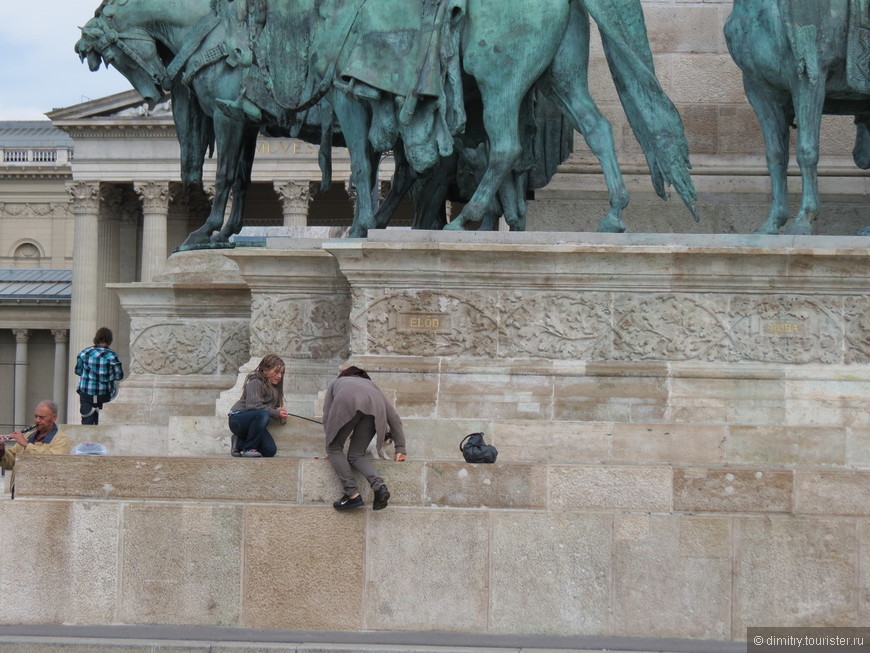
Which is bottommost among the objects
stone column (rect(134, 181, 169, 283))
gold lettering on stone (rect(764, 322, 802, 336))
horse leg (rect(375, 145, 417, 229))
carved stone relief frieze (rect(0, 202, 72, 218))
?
gold lettering on stone (rect(764, 322, 802, 336))

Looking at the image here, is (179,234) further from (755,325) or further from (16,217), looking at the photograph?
(755,325)

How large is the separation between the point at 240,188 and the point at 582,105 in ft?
18.4

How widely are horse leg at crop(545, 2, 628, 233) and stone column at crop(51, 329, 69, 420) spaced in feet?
199

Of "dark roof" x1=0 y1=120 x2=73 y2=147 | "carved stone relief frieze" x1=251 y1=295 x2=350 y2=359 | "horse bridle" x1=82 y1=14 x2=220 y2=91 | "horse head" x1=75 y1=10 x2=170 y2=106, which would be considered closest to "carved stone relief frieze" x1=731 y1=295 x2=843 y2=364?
"carved stone relief frieze" x1=251 y1=295 x2=350 y2=359

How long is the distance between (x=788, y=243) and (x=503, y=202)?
3018 mm

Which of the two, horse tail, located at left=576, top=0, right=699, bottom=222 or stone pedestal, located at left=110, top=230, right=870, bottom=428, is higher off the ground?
horse tail, located at left=576, top=0, right=699, bottom=222

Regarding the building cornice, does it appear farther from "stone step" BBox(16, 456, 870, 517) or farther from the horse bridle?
"stone step" BBox(16, 456, 870, 517)

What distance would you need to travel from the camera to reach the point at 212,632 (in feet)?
35.6

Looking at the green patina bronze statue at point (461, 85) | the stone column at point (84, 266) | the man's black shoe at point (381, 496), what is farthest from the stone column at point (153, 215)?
the man's black shoe at point (381, 496)

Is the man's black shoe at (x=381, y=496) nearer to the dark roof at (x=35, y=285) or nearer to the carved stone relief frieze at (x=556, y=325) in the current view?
the carved stone relief frieze at (x=556, y=325)

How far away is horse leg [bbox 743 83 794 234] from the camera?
1504 centimetres

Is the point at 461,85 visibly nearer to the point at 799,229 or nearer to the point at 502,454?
the point at 799,229

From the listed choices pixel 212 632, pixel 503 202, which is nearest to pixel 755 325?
pixel 503 202

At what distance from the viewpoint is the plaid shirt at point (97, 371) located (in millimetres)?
19188
